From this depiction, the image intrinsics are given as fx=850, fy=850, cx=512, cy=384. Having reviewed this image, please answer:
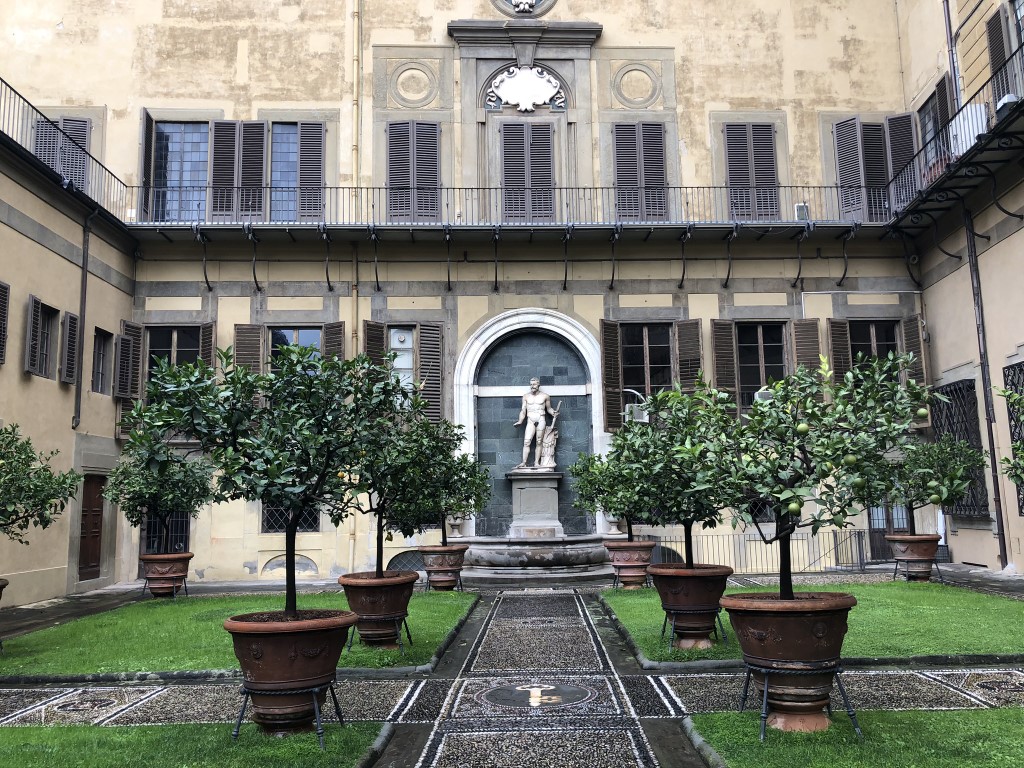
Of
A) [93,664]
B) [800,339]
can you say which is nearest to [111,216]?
[93,664]

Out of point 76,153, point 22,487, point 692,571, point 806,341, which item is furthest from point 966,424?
point 76,153

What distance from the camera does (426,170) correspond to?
19984 mm

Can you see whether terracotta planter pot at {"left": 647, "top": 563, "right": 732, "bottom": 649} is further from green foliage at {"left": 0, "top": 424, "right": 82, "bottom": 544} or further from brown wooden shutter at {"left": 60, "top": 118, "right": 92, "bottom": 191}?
brown wooden shutter at {"left": 60, "top": 118, "right": 92, "bottom": 191}

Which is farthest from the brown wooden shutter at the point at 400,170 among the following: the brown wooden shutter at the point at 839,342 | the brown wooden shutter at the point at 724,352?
the brown wooden shutter at the point at 839,342

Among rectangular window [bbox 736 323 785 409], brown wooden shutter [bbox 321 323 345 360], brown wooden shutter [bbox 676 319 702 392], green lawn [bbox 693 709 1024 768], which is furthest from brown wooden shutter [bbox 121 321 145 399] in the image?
green lawn [bbox 693 709 1024 768]

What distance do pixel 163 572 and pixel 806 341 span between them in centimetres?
1436

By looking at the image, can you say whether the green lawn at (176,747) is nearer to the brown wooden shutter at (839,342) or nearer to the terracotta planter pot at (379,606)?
the terracotta planter pot at (379,606)

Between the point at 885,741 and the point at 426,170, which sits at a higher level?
the point at 426,170

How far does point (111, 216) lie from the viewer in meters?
17.4

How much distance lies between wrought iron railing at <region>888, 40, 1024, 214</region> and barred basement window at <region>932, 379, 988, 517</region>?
4143 millimetres

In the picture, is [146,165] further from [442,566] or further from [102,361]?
[442,566]

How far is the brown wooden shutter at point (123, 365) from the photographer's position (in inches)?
720

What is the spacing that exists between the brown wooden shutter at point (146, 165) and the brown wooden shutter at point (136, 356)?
2538 millimetres

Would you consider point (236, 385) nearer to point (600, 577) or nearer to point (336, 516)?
point (336, 516)
